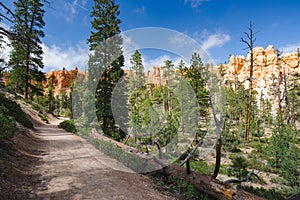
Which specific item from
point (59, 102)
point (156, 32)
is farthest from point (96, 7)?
point (59, 102)

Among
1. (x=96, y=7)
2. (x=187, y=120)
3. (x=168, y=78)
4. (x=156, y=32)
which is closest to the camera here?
(x=156, y=32)

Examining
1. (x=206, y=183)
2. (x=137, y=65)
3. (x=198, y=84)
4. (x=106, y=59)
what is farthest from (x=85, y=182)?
(x=137, y=65)

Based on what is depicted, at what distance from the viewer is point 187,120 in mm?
19359

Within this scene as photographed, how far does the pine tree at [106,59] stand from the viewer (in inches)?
570

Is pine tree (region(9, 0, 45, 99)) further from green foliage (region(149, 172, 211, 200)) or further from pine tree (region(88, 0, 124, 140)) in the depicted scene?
green foliage (region(149, 172, 211, 200))

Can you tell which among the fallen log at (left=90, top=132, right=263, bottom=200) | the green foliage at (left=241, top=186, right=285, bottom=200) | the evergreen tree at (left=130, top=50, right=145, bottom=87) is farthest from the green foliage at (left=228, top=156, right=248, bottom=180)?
the evergreen tree at (left=130, top=50, right=145, bottom=87)

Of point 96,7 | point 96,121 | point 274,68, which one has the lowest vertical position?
point 96,121

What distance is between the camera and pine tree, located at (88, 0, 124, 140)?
1448cm

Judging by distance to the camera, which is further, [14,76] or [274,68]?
[274,68]

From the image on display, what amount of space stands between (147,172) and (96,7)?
16.0m

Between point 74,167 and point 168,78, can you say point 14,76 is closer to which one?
point 74,167

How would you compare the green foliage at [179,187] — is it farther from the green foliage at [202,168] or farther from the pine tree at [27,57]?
the pine tree at [27,57]

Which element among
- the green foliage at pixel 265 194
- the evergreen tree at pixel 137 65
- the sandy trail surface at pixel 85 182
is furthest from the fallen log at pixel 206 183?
the evergreen tree at pixel 137 65

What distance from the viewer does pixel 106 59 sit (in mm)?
15523
